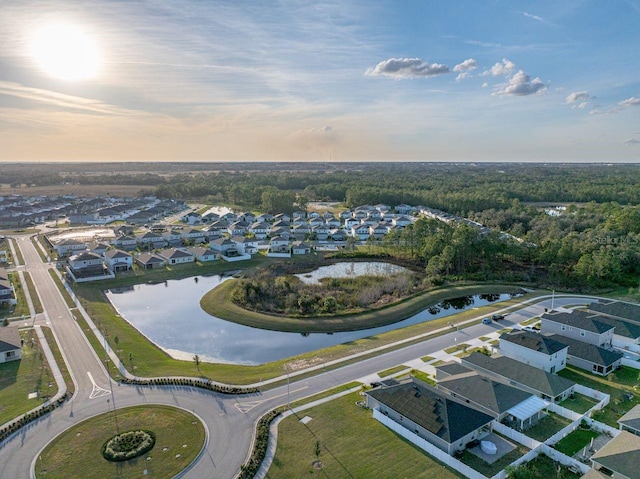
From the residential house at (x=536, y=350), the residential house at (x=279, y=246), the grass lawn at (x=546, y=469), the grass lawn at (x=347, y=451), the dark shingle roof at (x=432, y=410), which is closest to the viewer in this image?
the grass lawn at (x=546, y=469)

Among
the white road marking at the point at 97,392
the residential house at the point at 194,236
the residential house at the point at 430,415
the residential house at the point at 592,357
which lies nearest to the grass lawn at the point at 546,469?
the residential house at the point at 430,415

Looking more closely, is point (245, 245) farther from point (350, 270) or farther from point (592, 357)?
point (592, 357)

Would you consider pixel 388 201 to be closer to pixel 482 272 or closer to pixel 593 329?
pixel 482 272

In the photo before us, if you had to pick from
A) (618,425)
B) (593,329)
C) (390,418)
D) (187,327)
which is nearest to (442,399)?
(390,418)

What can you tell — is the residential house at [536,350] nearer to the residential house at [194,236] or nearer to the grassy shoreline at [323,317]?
the grassy shoreline at [323,317]

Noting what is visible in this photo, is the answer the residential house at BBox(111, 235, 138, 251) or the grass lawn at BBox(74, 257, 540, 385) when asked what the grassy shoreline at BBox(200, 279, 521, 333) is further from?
the residential house at BBox(111, 235, 138, 251)

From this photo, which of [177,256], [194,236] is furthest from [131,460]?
[194,236]
